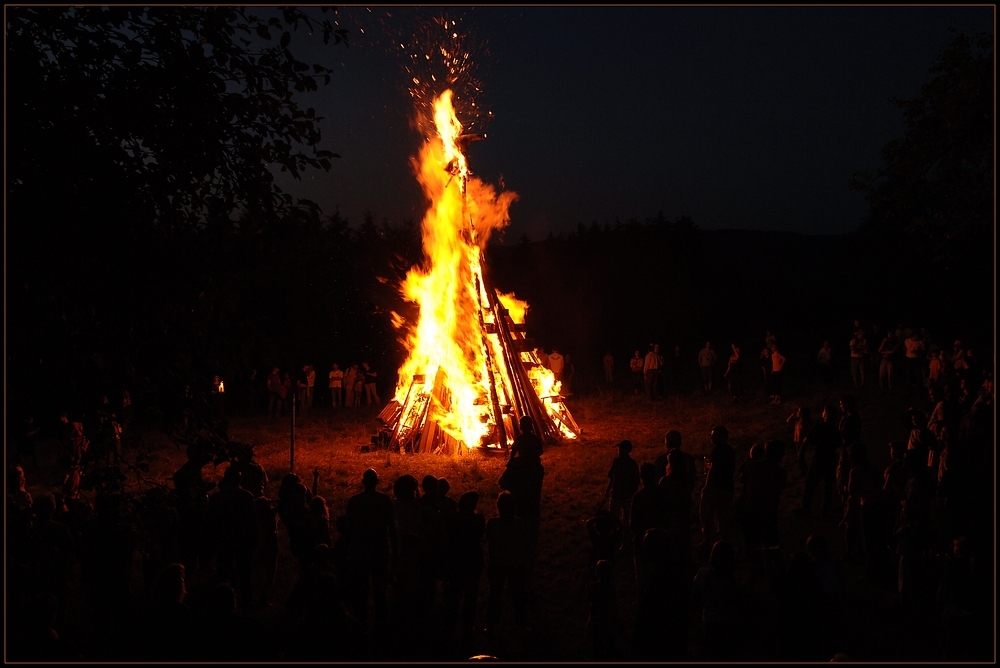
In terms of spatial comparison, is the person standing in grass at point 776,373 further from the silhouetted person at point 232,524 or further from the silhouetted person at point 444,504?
the silhouetted person at point 232,524

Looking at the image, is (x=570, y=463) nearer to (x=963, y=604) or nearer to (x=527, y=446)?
(x=527, y=446)

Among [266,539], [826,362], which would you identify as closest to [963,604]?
[266,539]

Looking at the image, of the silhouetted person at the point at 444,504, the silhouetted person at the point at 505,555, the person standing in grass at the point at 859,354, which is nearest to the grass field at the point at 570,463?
the silhouetted person at the point at 505,555

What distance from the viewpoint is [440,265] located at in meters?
17.9

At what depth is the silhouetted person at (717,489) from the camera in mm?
9070

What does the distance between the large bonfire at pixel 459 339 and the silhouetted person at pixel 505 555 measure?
30.2ft

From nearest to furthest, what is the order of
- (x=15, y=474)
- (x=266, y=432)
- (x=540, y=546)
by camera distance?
1. (x=15, y=474)
2. (x=540, y=546)
3. (x=266, y=432)

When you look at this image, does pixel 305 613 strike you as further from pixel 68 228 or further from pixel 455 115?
pixel 455 115

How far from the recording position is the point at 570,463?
49.8 feet

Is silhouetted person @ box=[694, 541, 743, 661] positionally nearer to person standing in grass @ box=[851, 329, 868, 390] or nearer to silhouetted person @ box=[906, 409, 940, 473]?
silhouetted person @ box=[906, 409, 940, 473]

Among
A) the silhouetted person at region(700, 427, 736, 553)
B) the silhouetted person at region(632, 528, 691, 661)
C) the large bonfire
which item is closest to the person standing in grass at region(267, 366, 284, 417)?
the large bonfire

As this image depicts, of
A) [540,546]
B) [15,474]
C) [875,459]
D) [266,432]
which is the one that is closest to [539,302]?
[266,432]

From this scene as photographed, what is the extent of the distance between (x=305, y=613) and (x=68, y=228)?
290 centimetres

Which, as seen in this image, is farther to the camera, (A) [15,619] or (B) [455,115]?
(B) [455,115]
